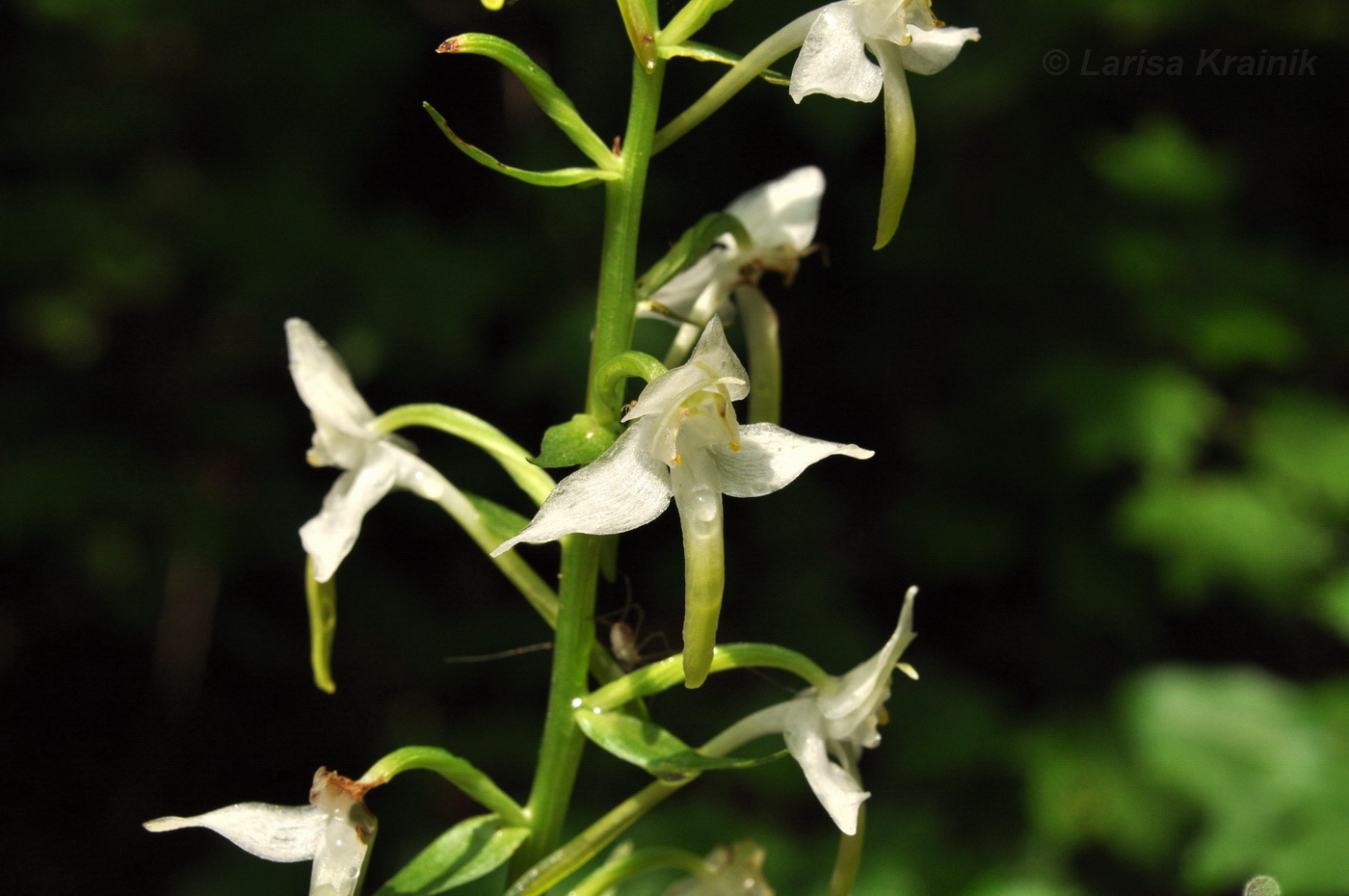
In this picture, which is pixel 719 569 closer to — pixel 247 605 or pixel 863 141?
pixel 863 141

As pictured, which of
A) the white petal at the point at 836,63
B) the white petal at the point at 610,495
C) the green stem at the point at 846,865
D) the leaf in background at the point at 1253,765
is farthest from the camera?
the leaf in background at the point at 1253,765

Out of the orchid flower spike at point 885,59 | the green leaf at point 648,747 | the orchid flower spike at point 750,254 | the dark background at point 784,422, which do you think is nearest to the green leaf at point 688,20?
the orchid flower spike at point 885,59

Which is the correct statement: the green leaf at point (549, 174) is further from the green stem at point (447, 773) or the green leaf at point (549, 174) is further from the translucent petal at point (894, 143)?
the green stem at point (447, 773)

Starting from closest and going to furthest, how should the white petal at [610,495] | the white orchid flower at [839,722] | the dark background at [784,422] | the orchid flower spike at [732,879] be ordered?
the white petal at [610,495]
the white orchid flower at [839,722]
the orchid flower spike at [732,879]
the dark background at [784,422]

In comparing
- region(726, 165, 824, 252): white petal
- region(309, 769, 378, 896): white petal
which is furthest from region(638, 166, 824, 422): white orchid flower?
region(309, 769, 378, 896): white petal

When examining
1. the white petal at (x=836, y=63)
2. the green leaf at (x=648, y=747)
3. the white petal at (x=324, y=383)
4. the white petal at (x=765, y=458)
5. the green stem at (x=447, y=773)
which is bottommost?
the green stem at (x=447, y=773)

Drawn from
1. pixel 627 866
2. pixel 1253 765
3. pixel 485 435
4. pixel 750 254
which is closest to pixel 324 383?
pixel 485 435

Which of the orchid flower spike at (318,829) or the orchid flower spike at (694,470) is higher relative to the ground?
the orchid flower spike at (694,470)
